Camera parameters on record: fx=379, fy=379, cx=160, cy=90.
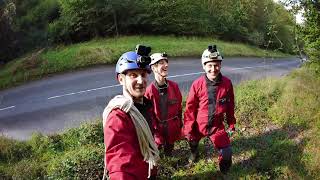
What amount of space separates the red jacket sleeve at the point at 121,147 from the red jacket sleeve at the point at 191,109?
2992 millimetres

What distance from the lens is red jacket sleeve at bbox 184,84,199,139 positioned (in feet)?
20.7

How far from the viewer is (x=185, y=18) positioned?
83.9 feet

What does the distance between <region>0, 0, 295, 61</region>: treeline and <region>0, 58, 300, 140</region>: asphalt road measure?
16.5ft

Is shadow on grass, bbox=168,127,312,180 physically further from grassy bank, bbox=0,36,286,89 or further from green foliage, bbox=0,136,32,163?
grassy bank, bbox=0,36,286,89

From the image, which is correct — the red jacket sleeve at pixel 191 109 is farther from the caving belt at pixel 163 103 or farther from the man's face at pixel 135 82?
the man's face at pixel 135 82

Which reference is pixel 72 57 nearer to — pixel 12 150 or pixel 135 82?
pixel 12 150

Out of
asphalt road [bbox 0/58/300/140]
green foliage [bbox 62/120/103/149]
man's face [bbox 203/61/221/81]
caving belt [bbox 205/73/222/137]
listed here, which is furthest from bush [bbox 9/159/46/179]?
man's face [bbox 203/61/221/81]

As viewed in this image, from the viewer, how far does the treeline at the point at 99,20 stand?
66.8 ft

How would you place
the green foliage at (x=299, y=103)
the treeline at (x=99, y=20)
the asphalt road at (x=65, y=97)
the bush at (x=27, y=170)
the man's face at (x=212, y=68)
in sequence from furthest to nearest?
the treeline at (x=99, y=20), the asphalt road at (x=65, y=97), the green foliage at (x=299, y=103), the bush at (x=27, y=170), the man's face at (x=212, y=68)

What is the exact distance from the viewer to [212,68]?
19.3ft

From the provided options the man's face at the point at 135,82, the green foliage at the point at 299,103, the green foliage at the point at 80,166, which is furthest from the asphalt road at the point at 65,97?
the man's face at the point at 135,82

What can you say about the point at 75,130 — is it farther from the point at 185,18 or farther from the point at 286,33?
the point at 286,33

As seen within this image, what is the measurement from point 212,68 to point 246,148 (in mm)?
2074

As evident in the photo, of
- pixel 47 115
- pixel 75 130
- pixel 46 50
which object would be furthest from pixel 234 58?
pixel 75 130
